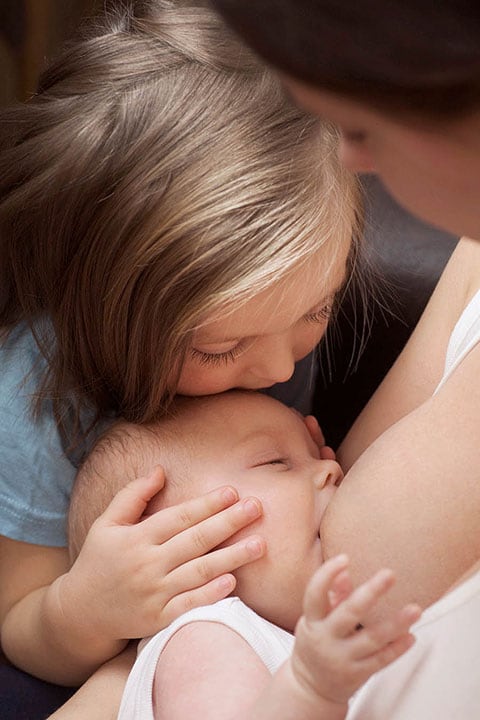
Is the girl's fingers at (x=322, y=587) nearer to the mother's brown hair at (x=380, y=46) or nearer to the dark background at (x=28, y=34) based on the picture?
the mother's brown hair at (x=380, y=46)

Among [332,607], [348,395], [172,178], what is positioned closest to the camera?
[332,607]

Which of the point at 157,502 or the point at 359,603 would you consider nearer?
the point at 359,603

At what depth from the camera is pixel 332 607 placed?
692 millimetres

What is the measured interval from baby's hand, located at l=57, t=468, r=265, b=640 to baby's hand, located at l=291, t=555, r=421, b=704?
0.29 metres

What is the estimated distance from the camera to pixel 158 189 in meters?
0.99

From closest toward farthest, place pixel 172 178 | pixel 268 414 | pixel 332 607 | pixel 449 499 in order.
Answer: pixel 332 607 → pixel 449 499 → pixel 172 178 → pixel 268 414

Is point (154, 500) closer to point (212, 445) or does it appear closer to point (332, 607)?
point (212, 445)

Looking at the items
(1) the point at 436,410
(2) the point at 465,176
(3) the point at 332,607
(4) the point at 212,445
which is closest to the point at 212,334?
(4) the point at 212,445

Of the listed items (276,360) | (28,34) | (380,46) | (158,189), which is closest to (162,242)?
(158,189)

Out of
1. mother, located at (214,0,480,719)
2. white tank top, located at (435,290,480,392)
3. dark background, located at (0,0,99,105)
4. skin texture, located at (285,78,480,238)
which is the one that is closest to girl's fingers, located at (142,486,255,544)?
mother, located at (214,0,480,719)

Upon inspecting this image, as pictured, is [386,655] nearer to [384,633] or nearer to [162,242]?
[384,633]

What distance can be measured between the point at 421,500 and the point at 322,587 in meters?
0.21

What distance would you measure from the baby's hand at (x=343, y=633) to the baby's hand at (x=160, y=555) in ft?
0.94

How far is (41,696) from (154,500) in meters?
0.29
